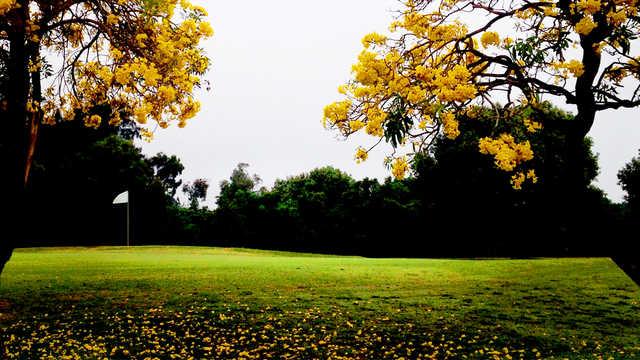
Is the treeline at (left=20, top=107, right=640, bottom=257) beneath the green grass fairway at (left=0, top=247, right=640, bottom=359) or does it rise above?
above

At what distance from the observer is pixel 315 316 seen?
462 inches

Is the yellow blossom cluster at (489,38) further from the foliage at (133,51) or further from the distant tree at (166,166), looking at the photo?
the distant tree at (166,166)

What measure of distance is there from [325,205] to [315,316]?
41671mm

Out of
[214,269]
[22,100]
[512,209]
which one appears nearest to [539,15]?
[22,100]

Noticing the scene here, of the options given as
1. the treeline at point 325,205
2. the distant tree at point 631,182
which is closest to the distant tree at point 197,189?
the treeline at point 325,205

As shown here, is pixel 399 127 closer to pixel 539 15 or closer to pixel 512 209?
pixel 539 15

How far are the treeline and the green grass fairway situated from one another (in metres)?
14.4

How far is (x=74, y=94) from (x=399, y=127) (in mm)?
8802

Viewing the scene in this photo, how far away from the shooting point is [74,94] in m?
13.0

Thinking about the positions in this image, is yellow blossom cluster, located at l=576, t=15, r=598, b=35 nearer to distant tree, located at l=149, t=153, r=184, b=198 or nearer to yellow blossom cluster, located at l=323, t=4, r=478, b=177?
yellow blossom cluster, located at l=323, t=4, r=478, b=177

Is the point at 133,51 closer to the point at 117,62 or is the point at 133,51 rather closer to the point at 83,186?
the point at 117,62

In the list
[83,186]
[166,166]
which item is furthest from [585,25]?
[166,166]

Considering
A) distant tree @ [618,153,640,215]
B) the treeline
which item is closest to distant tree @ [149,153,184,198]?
the treeline

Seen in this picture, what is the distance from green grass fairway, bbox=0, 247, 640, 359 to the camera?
984 cm
